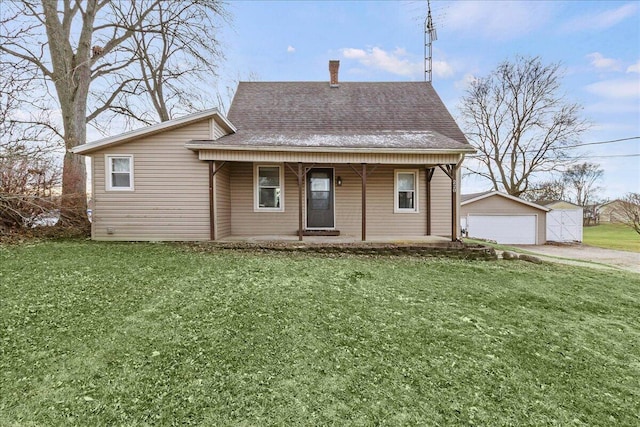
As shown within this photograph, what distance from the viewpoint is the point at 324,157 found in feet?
27.2

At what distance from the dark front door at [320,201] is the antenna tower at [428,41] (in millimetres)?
8321

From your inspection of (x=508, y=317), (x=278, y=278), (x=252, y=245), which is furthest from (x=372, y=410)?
(x=252, y=245)

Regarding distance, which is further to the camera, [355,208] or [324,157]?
[355,208]

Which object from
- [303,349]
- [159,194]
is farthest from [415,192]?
[303,349]

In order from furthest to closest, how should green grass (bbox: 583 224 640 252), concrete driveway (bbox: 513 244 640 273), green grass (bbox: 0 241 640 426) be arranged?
green grass (bbox: 583 224 640 252) → concrete driveway (bbox: 513 244 640 273) → green grass (bbox: 0 241 640 426)

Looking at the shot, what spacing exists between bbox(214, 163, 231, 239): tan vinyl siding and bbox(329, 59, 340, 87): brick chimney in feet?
20.2

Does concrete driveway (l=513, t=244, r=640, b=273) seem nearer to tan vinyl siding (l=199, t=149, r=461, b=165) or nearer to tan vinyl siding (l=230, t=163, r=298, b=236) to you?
tan vinyl siding (l=199, t=149, r=461, b=165)

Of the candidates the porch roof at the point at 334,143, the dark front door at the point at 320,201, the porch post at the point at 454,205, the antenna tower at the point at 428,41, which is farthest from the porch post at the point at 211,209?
the antenna tower at the point at 428,41

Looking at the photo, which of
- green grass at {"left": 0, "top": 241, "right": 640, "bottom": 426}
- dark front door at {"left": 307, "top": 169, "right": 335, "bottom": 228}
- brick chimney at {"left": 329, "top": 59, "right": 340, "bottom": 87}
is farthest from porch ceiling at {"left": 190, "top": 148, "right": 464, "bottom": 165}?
brick chimney at {"left": 329, "top": 59, "right": 340, "bottom": 87}

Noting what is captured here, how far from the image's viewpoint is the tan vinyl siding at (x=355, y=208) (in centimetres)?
980

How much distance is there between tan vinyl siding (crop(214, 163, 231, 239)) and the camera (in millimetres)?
8766

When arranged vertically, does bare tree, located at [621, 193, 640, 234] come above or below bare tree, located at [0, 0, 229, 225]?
below

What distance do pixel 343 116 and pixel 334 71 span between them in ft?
9.64

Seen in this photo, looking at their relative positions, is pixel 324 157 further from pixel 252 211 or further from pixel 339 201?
pixel 252 211
